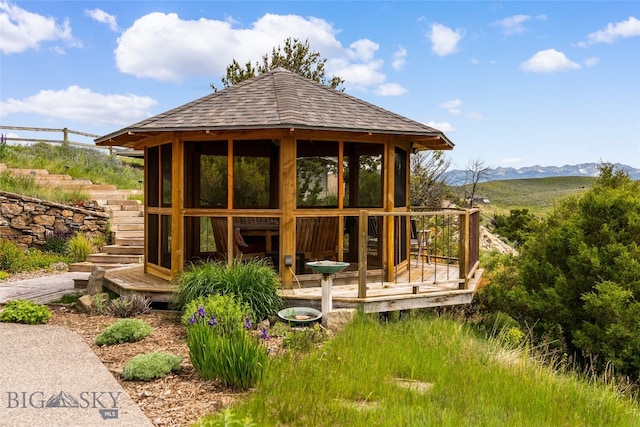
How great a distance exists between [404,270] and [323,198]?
194cm

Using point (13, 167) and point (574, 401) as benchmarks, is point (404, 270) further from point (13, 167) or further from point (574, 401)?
point (13, 167)

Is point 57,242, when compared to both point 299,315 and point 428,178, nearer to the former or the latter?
point 299,315

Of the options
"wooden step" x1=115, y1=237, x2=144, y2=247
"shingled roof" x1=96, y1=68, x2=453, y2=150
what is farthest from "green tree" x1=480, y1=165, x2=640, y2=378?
"wooden step" x1=115, y1=237, x2=144, y2=247

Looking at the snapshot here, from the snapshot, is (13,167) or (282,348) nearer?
(282,348)

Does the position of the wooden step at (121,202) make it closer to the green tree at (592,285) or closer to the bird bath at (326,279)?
the bird bath at (326,279)

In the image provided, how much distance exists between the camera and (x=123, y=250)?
477 inches

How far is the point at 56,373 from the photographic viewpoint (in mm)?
4520

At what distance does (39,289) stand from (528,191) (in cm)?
4749

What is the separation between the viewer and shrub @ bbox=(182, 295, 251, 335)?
4969 mm

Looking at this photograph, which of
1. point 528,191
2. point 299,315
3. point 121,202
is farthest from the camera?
point 528,191

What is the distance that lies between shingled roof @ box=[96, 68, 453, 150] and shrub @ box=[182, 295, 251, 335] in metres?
2.31

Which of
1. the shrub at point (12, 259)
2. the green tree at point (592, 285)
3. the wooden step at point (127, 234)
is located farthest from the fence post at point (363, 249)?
the shrub at point (12, 259)

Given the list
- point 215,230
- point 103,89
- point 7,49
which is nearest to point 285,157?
point 215,230

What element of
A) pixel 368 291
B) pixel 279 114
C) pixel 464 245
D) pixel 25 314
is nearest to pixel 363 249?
pixel 368 291
